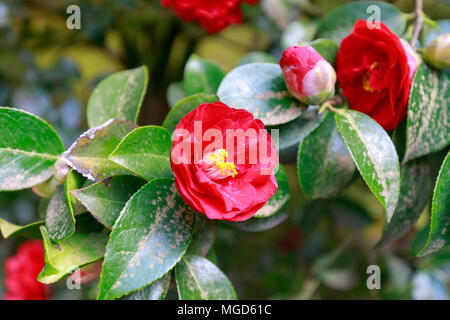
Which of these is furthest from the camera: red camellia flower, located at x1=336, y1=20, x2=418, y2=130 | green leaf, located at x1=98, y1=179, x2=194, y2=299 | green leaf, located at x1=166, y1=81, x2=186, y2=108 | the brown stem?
green leaf, located at x1=166, y1=81, x2=186, y2=108

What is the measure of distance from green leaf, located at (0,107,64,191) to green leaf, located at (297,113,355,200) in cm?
34

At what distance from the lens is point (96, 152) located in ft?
1.70

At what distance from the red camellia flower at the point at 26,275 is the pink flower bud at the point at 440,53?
2.51 feet

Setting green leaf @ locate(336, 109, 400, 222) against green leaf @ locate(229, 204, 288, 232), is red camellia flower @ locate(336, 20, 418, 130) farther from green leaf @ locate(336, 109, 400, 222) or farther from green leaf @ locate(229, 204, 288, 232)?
green leaf @ locate(229, 204, 288, 232)

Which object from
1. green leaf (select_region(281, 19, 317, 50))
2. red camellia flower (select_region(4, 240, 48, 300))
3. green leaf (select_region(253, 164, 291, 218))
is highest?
green leaf (select_region(281, 19, 317, 50))

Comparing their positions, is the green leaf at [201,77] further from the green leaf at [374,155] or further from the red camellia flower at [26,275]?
the red camellia flower at [26,275]

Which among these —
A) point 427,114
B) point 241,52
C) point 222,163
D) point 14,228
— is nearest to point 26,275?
point 14,228

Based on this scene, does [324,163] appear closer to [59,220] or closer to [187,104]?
[187,104]

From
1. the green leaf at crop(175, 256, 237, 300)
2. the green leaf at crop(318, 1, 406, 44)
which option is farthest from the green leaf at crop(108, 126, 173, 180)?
the green leaf at crop(318, 1, 406, 44)

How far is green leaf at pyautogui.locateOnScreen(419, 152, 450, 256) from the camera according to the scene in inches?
20.0

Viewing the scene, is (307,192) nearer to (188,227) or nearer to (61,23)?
(188,227)

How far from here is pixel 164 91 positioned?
4.30 ft

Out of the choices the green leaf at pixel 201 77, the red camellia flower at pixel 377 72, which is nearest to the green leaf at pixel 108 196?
the green leaf at pixel 201 77

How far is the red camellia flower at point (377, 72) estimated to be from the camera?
56 centimetres
